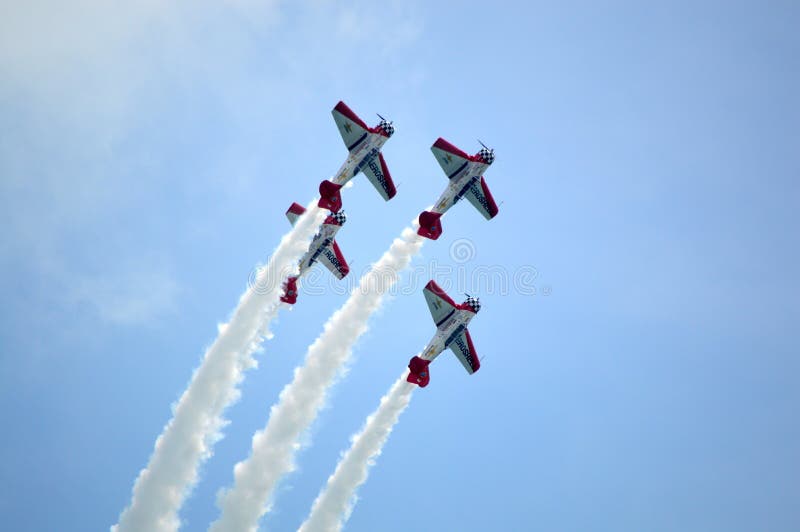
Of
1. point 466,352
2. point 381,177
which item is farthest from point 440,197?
point 466,352

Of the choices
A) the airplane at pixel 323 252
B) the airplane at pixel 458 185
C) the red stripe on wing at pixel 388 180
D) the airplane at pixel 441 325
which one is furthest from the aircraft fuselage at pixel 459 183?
the airplane at pixel 323 252

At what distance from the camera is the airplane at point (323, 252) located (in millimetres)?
70250

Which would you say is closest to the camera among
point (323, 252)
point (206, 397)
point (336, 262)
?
point (206, 397)

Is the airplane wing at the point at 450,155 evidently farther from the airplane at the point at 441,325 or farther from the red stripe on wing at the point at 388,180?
the airplane at the point at 441,325

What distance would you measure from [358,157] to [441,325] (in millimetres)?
16260

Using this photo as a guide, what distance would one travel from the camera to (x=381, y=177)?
68.1 m

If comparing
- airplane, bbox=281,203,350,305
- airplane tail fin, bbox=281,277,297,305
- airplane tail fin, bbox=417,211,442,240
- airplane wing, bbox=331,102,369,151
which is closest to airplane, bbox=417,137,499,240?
airplane tail fin, bbox=417,211,442,240

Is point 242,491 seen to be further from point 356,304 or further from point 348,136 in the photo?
point 348,136

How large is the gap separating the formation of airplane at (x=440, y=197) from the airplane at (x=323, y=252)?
27cm

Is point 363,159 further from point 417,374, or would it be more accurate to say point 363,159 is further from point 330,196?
point 417,374

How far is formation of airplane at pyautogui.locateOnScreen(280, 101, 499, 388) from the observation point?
66.2 m

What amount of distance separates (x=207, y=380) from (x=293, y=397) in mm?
7225

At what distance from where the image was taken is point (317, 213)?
69062 mm

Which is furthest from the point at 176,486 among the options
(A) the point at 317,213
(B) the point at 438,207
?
(B) the point at 438,207
